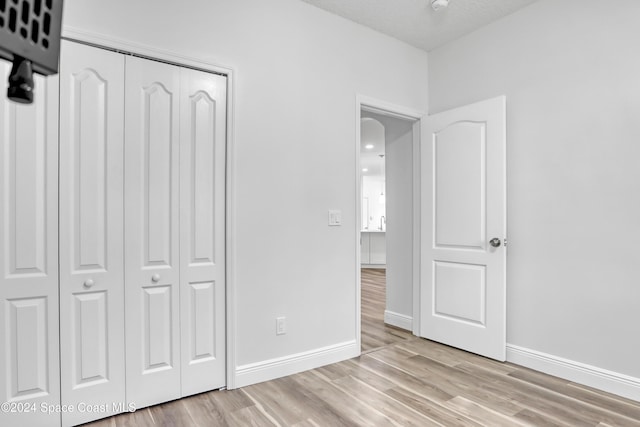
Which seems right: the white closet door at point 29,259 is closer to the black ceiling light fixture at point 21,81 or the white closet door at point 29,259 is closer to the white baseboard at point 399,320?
the black ceiling light fixture at point 21,81

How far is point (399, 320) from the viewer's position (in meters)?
3.97

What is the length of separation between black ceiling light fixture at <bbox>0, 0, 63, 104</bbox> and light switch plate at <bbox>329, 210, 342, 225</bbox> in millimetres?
2628

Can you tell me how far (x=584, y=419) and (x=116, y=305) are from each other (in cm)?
269

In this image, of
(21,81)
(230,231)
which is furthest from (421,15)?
(21,81)

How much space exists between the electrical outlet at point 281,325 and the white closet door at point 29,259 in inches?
50.4

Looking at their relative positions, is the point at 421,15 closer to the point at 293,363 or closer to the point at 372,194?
the point at 293,363

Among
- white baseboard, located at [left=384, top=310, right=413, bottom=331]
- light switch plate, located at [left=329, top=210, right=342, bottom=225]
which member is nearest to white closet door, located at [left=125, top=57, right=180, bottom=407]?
light switch plate, located at [left=329, top=210, right=342, bottom=225]

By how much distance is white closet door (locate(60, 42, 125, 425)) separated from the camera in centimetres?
203

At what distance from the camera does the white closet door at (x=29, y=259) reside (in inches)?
74.4

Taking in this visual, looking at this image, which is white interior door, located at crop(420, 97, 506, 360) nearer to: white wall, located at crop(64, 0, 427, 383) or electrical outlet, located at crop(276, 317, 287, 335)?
white wall, located at crop(64, 0, 427, 383)

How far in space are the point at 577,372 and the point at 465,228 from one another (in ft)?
4.12

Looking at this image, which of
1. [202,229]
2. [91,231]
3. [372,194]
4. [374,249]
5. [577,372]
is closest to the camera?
[91,231]

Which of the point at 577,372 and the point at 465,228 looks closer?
the point at 577,372

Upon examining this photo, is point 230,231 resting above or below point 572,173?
below
